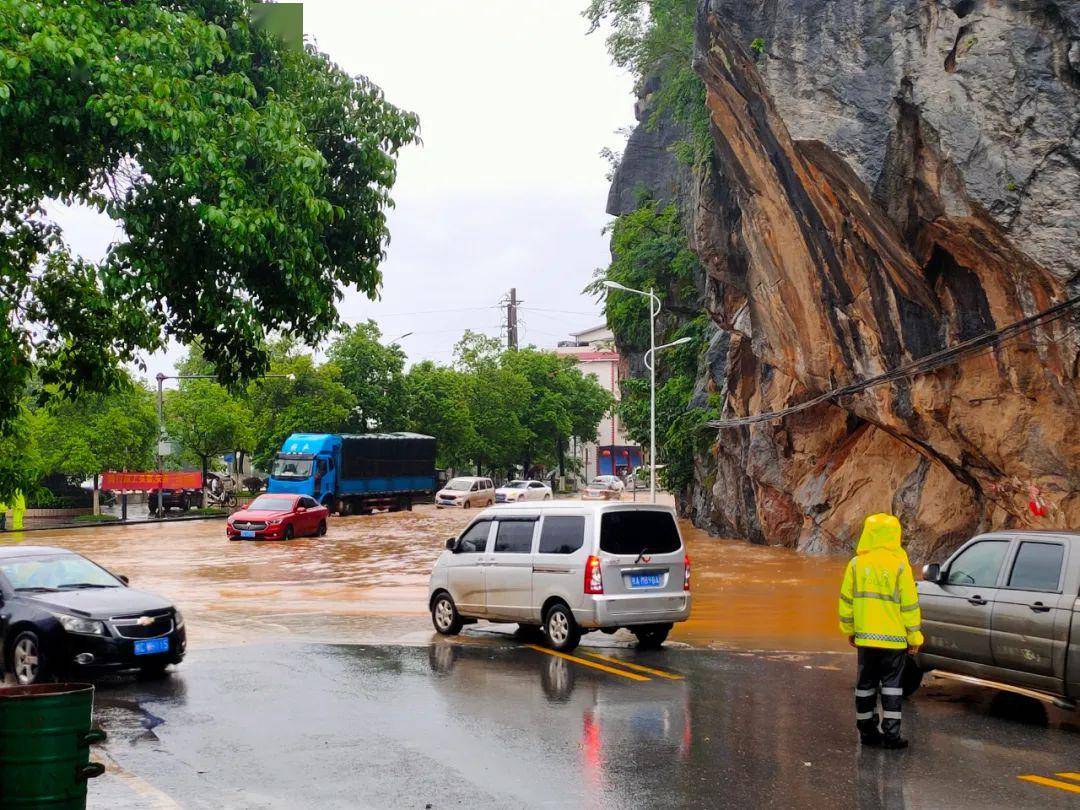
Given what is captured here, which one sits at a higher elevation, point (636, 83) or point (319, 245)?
point (636, 83)

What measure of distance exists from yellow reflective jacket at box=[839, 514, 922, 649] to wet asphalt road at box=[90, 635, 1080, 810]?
82 centimetres

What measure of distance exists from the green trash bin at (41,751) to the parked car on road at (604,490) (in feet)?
187

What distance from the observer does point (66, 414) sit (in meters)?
49.7

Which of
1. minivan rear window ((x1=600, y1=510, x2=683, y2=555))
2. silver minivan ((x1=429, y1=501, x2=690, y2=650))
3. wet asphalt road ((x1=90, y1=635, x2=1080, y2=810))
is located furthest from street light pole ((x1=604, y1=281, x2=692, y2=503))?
wet asphalt road ((x1=90, y1=635, x2=1080, y2=810))

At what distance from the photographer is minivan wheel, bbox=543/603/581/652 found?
13.4m

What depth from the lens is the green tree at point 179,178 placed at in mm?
→ 8469

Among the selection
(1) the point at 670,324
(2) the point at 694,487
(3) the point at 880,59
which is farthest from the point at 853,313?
(1) the point at 670,324

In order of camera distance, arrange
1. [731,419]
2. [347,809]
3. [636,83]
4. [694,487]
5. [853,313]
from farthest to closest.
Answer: [636,83], [694,487], [731,419], [853,313], [347,809]

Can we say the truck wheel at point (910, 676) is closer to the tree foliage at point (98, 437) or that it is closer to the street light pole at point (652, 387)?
the street light pole at point (652, 387)

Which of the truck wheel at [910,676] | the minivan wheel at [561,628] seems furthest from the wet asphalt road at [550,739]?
the minivan wheel at [561,628]

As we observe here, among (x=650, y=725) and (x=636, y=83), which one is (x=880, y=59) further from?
(x=636, y=83)

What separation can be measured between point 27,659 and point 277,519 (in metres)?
24.3

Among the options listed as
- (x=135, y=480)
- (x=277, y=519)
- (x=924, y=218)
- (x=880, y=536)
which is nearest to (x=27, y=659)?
(x=880, y=536)

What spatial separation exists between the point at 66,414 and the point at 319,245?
44.1 meters
